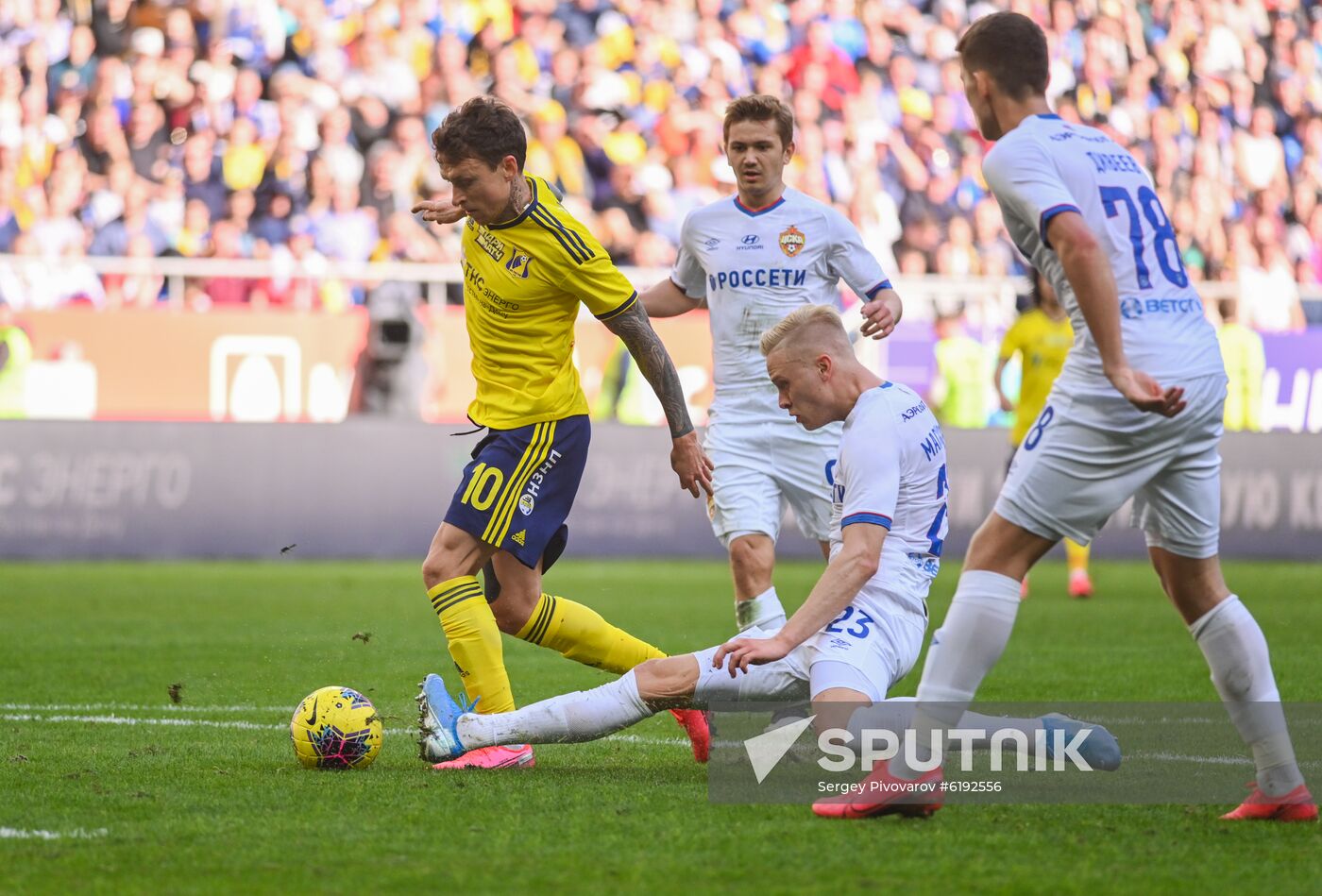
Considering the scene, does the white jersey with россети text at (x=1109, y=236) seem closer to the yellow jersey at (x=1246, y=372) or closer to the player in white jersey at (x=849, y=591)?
the player in white jersey at (x=849, y=591)

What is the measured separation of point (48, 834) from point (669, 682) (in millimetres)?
1701

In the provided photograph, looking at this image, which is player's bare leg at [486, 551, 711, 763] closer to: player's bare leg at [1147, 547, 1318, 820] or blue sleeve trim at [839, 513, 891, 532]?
blue sleeve trim at [839, 513, 891, 532]

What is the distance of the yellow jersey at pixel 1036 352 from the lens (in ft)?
40.2

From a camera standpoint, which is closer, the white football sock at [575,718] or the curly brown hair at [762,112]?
the white football sock at [575,718]

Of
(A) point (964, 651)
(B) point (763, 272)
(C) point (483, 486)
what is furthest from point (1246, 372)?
(A) point (964, 651)

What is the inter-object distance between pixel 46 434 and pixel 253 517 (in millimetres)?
1819

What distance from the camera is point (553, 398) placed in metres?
5.83

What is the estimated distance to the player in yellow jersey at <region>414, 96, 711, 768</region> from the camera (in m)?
5.60

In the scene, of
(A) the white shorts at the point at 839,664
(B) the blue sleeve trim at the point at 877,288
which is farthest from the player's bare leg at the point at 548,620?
(B) the blue sleeve trim at the point at 877,288

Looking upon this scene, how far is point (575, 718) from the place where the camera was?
5.11m

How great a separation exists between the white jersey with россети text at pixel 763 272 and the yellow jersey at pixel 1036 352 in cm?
558

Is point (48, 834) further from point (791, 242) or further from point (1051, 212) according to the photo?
point (791, 242)

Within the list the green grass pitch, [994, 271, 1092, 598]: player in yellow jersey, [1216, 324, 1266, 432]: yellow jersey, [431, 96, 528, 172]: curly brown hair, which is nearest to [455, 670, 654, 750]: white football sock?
the green grass pitch

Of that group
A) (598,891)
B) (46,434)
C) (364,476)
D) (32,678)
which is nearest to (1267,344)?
(364,476)
